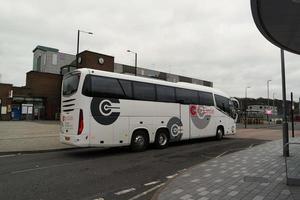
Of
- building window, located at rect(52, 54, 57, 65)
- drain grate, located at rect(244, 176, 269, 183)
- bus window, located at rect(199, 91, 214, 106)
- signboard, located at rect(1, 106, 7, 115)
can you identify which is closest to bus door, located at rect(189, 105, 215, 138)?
bus window, located at rect(199, 91, 214, 106)

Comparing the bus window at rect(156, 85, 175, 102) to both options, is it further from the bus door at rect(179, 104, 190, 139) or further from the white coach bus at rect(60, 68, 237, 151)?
the bus door at rect(179, 104, 190, 139)

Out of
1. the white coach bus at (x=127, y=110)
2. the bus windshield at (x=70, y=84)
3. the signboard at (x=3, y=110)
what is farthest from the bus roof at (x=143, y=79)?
the signboard at (x=3, y=110)

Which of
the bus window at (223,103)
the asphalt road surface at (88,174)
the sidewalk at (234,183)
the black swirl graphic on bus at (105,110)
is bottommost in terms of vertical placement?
the asphalt road surface at (88,174)

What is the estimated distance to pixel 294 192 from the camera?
6031 mm

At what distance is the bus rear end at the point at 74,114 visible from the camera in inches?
466

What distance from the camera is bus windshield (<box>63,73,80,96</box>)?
1232cm

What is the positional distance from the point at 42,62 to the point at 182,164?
60.8 meters

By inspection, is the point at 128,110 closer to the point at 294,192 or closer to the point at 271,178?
the point at 271,178

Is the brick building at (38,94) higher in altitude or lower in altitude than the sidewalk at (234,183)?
higher

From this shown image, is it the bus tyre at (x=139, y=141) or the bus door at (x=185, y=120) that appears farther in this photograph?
the bus door at (x=185, y=120)

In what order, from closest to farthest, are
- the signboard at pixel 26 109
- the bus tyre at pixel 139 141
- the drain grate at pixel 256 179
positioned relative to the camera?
the drain grate at pixel 256 179
the bus tyre at pixel 139 141
the signboard at pixel 26 109

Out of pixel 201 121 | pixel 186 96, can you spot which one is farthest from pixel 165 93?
pixel 201 121

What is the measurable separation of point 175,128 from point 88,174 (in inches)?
313

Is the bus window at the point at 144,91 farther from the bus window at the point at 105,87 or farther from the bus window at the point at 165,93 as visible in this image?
the bus window at the point at 105,87
